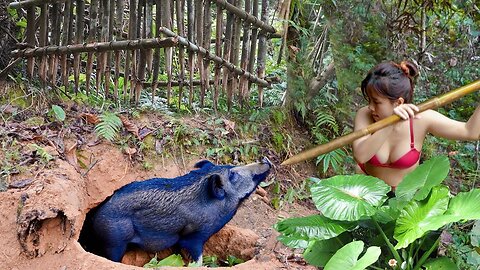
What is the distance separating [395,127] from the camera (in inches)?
139

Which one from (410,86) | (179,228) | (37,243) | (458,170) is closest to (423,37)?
(458,170)

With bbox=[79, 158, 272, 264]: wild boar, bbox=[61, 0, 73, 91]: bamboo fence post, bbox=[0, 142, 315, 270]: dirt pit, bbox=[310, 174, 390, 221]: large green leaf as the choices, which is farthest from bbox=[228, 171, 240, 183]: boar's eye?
bbox=[61, 0, 73, 91]: bamboo fence post

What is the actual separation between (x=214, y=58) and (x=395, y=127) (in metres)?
2.11

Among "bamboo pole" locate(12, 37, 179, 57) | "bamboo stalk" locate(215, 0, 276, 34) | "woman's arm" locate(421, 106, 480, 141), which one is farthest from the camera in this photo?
"bamboo stalk" locate(215, 0, 276, 34)

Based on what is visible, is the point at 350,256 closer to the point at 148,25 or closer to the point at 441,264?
the point at 441,264

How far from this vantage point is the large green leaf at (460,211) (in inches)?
106

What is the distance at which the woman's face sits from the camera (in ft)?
11.3

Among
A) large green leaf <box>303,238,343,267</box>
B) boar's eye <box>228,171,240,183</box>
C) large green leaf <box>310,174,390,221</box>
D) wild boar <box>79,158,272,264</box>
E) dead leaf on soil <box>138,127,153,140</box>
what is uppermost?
large green leaf <box>310,174,390,221</box>

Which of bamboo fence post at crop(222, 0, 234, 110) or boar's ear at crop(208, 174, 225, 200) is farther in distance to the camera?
bamboo fence post at crop(222, 0, 234, 110)

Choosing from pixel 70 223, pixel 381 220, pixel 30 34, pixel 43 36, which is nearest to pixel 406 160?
pixel 381 220

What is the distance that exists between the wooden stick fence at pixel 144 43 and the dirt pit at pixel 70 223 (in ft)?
2.64

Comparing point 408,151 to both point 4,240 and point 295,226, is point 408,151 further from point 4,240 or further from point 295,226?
point 4,240

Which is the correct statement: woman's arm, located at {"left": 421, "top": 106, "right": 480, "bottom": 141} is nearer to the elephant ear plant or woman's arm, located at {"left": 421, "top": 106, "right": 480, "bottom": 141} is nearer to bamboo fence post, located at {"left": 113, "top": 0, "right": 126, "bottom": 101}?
the elephant ear plant

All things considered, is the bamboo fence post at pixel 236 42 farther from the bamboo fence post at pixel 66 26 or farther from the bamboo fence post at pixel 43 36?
the bamboo fence post at pixel 43 36
